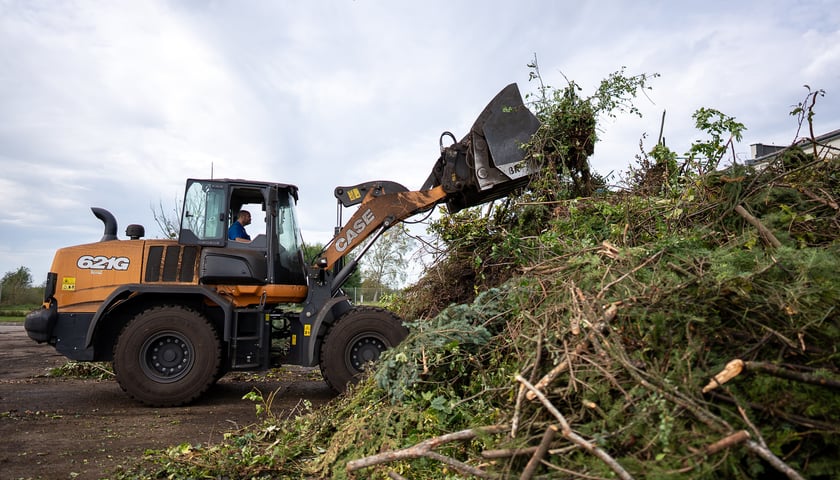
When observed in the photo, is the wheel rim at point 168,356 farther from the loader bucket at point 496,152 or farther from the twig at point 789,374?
the twig at point 789,374

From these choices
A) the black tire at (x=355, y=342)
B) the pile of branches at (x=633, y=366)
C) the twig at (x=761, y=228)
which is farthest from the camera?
the black tire at (x=355, y=342)

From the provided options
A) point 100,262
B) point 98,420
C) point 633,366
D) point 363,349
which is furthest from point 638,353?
point 100,262

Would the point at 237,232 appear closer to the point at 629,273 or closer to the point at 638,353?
the point at 629,273

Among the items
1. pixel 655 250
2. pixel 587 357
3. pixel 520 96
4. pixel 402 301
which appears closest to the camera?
pixel 587 357

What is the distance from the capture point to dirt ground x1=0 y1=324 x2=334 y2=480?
475 centimetres

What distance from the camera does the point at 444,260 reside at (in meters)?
7.66

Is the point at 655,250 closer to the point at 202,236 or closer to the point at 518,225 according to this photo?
the point at 518,225

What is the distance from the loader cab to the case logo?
844 millimetres

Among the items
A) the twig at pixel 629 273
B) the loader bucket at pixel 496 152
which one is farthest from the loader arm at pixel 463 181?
the twig at pixel 629 273

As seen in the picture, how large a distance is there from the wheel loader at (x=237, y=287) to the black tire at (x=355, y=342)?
12 millimetres

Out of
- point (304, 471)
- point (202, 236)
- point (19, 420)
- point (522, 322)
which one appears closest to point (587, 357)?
point (522, 322)

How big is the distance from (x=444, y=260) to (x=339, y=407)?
2.88 metres

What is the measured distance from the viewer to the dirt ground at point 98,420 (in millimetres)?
4750

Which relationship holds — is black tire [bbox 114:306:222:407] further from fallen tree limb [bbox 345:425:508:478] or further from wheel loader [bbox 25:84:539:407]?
fallen tree limb [bbox 345:425:508:478]
